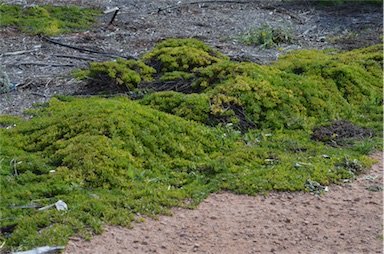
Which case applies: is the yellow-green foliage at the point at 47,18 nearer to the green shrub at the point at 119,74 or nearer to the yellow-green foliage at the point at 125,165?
the green shrub at the point at 119,74

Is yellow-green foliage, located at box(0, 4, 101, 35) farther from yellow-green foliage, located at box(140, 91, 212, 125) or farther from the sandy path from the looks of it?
the sandy path

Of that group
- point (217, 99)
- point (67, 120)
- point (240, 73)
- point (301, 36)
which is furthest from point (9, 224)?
point (301, 36)

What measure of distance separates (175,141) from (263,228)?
2053mm

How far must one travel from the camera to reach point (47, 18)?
14.8 m

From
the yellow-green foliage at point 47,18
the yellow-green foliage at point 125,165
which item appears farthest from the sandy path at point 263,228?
the yellow-green foliage at point 47,18

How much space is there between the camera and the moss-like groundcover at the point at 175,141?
578 centimetres

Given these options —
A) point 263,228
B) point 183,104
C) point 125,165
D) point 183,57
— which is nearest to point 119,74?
point 183,57

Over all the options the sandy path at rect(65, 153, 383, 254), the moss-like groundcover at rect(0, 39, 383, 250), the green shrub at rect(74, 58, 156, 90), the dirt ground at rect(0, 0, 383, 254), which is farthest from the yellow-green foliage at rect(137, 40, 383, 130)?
the sandy path at rect(65, 153, 383, 254)

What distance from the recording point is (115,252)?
4957 millimetres

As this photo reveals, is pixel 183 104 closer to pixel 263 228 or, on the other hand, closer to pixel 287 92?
pixel 287 92

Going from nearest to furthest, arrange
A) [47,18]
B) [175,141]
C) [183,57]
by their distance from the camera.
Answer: [175,141]
[183,57]
[47,18]

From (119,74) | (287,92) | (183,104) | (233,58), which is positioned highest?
(119,74)

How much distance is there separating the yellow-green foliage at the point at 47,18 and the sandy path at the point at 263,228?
28.9 feet

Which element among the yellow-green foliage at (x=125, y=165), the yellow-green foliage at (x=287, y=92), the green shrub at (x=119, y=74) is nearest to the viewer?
the yellow-green foliage at (x=125, y=165)
